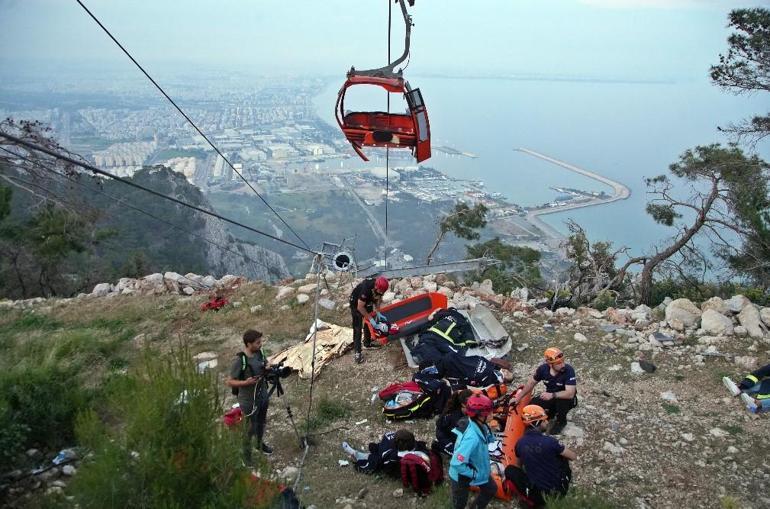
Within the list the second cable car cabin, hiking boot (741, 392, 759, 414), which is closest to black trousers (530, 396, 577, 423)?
hiking boot (741, 392, 759, 414)

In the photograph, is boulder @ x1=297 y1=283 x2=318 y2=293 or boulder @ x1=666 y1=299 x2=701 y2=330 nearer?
boulder @ x1=666 y1=299 x2=701 y2=330

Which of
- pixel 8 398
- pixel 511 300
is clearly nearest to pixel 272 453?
pixel 8 398

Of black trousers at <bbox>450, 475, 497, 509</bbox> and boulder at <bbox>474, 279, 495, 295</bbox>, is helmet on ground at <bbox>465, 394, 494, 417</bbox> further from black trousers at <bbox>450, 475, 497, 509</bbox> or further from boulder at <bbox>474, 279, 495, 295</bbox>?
boulder at <bbox>474, 279, 495, 295</bbox>

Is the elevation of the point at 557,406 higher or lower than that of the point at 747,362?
higher

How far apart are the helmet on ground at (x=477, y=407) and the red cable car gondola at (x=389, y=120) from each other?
5559 mm

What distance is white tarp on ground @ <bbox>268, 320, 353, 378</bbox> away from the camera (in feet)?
29.6

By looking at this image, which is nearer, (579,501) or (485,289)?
(579,501)

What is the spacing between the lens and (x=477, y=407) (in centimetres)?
473

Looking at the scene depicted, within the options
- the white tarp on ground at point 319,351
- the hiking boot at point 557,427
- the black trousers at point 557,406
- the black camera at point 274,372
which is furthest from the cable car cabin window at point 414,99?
the hiking boot at point 557,427

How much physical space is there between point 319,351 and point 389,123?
14.3 ft

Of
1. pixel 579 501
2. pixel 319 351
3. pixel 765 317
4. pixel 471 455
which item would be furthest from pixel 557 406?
pixel 765 317

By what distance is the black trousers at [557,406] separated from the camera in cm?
634

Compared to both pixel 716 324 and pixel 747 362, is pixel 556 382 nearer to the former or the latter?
pixel 747 362

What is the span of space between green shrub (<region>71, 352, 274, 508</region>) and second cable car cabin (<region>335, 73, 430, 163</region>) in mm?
6069
